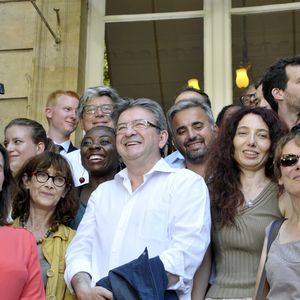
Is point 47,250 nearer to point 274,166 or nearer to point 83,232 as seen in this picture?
point 83,232

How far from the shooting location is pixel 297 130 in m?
3.41

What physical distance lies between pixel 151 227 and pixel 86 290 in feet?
1.59

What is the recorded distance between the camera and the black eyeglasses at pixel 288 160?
10.8 ft

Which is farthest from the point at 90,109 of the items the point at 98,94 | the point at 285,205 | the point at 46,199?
the point at 285,205

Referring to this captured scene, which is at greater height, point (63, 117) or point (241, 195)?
point (63, 117)

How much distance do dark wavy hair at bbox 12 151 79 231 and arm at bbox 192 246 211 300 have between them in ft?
3.43

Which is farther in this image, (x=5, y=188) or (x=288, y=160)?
(x=5, y=188)

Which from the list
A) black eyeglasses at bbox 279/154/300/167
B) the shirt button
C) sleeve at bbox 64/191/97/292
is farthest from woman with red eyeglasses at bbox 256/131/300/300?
the shirt button

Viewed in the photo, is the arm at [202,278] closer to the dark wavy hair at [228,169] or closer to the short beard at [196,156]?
the dark wavy hair at [228,169]

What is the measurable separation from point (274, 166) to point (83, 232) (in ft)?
3.85

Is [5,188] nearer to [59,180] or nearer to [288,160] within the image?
[59,180]

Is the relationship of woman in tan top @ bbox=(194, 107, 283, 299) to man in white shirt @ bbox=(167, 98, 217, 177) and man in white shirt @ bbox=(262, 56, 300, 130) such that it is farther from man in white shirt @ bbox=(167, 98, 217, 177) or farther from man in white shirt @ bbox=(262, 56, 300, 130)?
man in white shirt @ bbox=(167, 98, 217, 177)

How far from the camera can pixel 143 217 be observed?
11.5 ft

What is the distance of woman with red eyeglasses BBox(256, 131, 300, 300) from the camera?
3.05 metres
